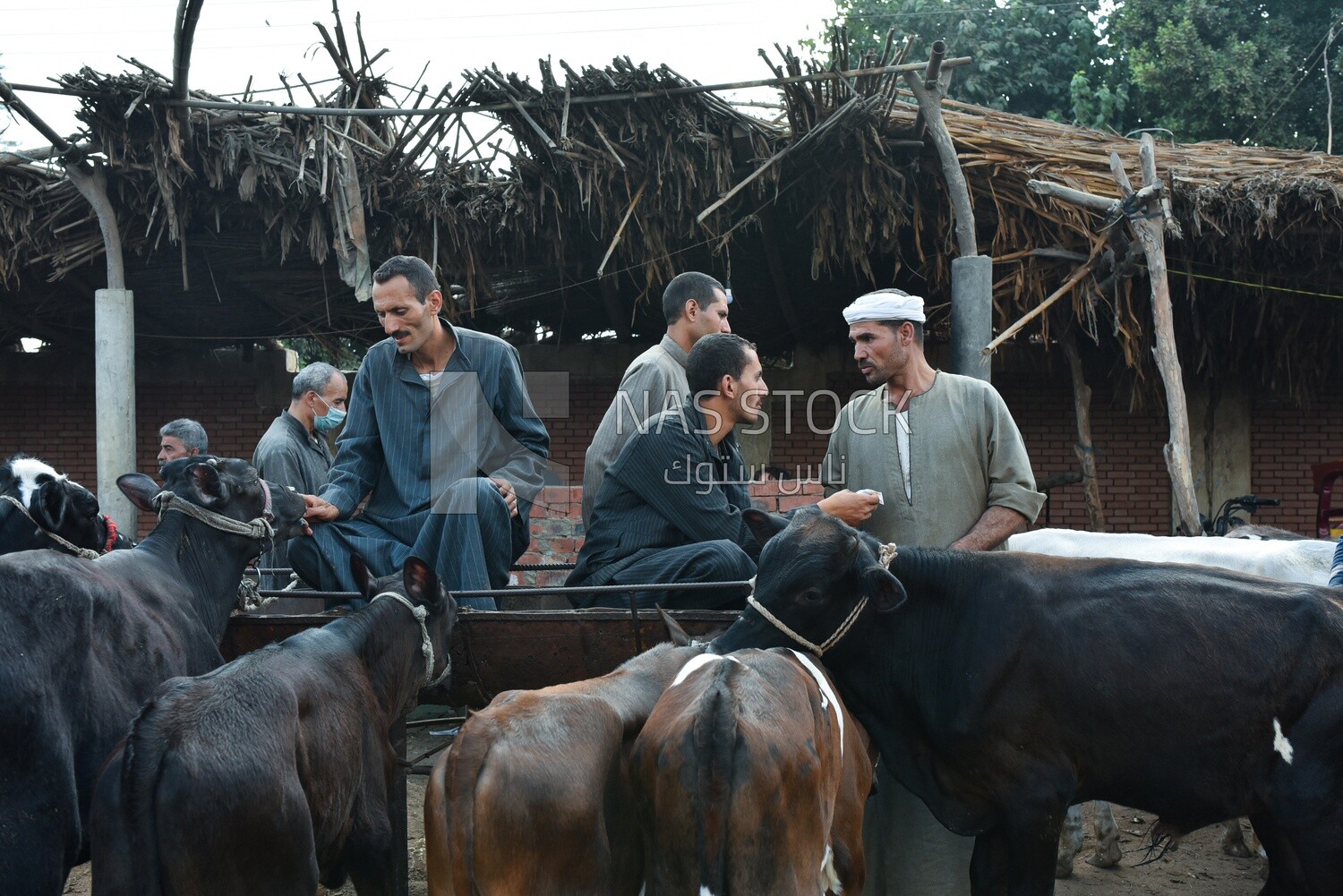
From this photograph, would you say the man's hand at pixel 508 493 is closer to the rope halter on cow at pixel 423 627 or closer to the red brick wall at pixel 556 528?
the rope halter on cow at pixel 423 627

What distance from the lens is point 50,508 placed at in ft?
14.2

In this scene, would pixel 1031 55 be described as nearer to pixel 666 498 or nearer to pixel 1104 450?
pixel 1104 450

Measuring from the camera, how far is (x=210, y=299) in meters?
11.1

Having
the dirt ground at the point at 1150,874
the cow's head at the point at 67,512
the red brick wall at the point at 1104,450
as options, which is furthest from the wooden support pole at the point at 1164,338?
the cow's head at the point at 67,512

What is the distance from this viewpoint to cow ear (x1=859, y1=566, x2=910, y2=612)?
3455 millimetres

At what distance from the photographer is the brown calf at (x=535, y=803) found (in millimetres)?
2904

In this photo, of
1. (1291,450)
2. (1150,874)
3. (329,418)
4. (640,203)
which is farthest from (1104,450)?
(329,418)

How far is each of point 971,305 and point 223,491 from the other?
5.38 meters

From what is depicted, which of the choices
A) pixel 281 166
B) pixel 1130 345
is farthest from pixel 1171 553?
pixel 281 166

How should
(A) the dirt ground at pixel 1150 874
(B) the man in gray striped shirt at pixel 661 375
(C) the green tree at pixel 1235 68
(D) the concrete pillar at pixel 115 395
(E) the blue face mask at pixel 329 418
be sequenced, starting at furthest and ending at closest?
(C) the green tree at pixel 1235 68
(D) the concrete pillar at pixel 115 395
(E) the blue face mask at pixel 329 418
(A) the dirt ground at pixel 1150 874
(B) the man in gray striped shirt at pixel 661 375

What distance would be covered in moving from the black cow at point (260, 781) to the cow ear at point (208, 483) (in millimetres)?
912

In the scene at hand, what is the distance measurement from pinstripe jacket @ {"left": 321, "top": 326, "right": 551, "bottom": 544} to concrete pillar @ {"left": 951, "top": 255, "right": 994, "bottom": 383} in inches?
160

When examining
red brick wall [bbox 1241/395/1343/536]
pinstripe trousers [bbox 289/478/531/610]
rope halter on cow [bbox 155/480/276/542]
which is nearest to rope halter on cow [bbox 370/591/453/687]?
pinstripe trousers [bbox 289/478/531/610]

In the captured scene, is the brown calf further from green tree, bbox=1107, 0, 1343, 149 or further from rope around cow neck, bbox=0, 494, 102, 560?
green tree, bbox=1107, 0, 1343, 149
